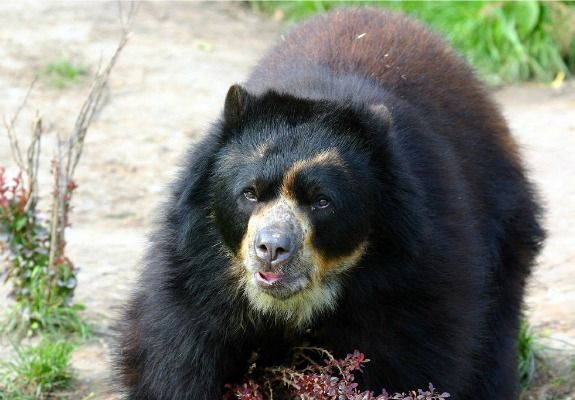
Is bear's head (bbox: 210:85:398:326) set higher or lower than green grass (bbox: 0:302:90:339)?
higher

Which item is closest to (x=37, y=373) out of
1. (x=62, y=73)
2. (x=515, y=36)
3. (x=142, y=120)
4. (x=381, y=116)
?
(x=381, y=116)

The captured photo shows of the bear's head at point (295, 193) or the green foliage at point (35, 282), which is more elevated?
the bear's head at point (295, 193)

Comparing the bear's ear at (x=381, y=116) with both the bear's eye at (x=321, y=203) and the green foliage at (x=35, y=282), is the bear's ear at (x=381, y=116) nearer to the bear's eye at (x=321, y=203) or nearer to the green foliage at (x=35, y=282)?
the bear's eye at (x=321, y=203)

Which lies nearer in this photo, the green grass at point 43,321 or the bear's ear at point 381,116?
the bear's ear at point 381,116

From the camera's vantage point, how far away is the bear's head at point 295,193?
4.52 meters

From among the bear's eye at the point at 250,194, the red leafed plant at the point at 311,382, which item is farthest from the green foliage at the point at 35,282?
the bear's eye at the point at 250,194

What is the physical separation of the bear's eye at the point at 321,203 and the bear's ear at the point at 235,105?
0.54 meters

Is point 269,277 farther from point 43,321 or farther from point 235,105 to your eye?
point 43,321

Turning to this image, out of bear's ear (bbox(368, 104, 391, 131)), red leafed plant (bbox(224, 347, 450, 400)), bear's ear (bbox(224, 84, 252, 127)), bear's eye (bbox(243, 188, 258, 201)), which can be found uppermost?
bear's ear (bbox(368, 104, 391, 131))

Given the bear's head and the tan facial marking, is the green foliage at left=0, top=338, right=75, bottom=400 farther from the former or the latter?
the tan facial marking

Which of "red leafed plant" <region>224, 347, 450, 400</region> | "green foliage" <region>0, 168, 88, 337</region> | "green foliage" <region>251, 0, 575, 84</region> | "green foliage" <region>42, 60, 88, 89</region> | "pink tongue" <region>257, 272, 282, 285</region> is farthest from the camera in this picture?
"green foliage" <region>251, 0, 575, 84</region>

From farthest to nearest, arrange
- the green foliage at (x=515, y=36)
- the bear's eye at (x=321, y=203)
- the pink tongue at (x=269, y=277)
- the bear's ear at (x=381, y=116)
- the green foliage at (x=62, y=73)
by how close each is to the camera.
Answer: the green foliage at (x=515, y=36) → the green foliage at (x=62, y=73) → the bear's ear at (x=381, y=116) → the bear's eye at (x=321, y=203) → the pink tongue at (x=269, y=277)

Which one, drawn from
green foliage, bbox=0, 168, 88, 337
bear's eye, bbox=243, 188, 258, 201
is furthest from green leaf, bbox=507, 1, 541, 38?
bear's eye, bbox=243, 188, 258, 201

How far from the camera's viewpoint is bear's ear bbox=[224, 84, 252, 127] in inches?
191
